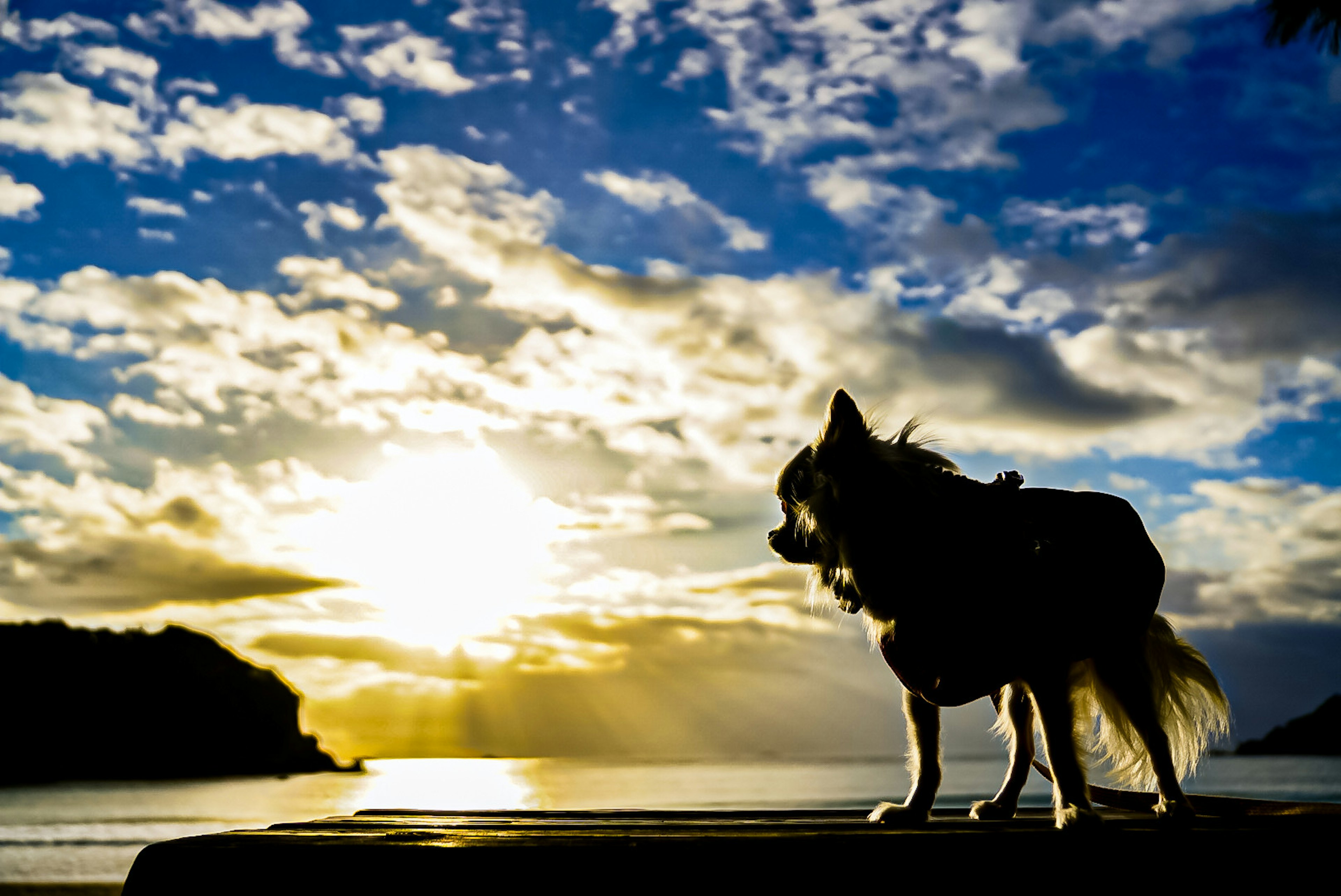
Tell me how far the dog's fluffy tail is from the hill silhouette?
137 meters

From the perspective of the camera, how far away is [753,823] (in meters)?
2.84

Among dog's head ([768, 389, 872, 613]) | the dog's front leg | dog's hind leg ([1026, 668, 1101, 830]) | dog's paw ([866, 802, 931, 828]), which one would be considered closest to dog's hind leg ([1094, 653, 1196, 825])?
dog's hind leg ([1026, 668, 1101, 830])

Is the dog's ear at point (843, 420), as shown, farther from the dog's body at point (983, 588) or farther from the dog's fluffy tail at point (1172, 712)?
the dog's fluffy tail at point (1172, 712)

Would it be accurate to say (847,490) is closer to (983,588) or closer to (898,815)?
(983,588)

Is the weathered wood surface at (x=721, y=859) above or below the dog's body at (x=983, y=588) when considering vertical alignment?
below

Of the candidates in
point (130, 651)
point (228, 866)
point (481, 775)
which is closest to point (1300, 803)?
point (228, 866)

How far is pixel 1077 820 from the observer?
245 cm

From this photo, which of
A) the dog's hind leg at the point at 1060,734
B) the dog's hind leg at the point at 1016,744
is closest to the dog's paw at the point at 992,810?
the dog's hind leg at the point at 1016,744

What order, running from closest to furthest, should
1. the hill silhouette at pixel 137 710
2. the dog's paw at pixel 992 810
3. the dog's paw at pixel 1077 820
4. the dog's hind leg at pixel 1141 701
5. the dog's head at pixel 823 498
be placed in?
1. the dog's paw at pixel 1077 820
2. the dog's hind leg at pixel 1141 701
3. the dog's head at pixel 823 498
4. the dog's paw at pixel 992 810
5. the hill silhouette at pixel 137 710

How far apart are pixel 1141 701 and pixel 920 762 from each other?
81 centimetres

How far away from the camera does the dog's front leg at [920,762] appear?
315cm

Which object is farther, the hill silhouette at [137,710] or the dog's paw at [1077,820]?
the hill silhouette at [137,710]

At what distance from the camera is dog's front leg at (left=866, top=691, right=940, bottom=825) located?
10.3ft

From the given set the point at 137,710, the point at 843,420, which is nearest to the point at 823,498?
the point at 843,420
